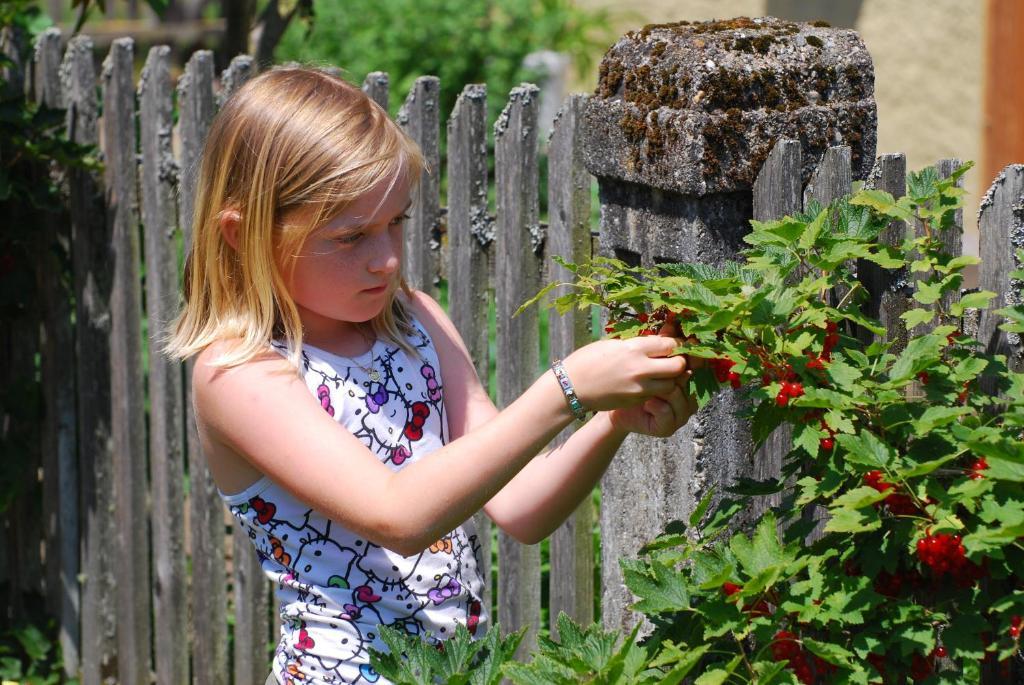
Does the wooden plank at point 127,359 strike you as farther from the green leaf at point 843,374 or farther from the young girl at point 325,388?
the green leaf at point 843,374

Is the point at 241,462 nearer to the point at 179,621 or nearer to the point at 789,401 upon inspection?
the point at 789,401

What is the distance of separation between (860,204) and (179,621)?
8.74 ft

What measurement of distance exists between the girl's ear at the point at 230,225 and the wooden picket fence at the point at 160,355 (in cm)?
81

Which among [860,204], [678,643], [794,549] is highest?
[860,204]

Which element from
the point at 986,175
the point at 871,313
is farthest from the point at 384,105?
the point at 986,175

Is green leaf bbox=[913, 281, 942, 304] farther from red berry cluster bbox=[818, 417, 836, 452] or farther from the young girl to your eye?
the young girl

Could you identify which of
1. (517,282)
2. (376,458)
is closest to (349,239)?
(376,458)

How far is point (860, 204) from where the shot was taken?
183 cm

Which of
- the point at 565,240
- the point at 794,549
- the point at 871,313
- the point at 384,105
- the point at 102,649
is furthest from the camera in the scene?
the point at 102,649

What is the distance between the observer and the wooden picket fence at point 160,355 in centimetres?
285

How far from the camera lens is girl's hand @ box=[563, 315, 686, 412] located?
169 cm

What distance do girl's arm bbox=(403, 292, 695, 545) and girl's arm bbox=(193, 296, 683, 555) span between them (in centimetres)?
14

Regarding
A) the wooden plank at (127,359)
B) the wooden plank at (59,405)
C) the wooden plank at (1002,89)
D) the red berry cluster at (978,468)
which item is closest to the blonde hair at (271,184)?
the red berry cluster at (978,468)

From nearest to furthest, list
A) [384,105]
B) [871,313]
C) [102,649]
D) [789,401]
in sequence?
[789,401] < [871,313] < [384,105] < [102,649]
